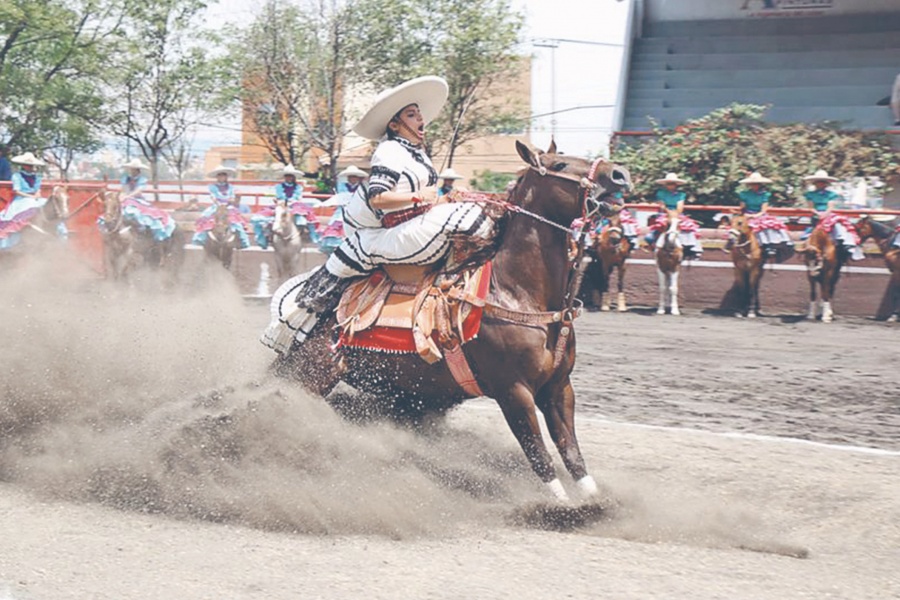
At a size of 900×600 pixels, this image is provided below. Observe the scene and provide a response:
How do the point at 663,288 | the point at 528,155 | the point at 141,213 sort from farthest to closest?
1. the point at 141,213
2. the point at 663,288
3. the point at 528,155

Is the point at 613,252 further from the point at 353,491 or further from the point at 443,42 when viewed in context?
the point at 353,491

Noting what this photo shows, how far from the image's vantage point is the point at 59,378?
6801 millimetres

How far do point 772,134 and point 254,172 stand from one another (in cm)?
1911

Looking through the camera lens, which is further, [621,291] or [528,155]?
[621,291]

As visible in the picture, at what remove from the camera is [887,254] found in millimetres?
14969

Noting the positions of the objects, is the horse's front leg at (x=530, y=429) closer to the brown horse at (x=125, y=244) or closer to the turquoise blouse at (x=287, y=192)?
the brown horse at (x=125, y=244)

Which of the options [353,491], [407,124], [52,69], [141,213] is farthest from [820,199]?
[52,69]

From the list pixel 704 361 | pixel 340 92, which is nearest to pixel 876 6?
pixel 340 92

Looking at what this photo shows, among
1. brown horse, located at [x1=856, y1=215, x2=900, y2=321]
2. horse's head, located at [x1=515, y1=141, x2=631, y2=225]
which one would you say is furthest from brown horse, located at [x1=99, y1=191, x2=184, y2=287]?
horse's head, located at [x1=515, y1=141, x2=631, y2=225]

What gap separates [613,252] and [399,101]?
11129 millimetres

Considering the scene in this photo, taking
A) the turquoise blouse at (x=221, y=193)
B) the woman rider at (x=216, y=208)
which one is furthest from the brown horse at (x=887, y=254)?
the turquoise blouse at (x=221, y=193)

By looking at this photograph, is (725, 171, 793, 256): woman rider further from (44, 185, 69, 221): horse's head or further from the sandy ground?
(44, 185, 69, 221): horse's head

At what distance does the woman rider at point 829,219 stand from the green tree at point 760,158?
3.32 meters

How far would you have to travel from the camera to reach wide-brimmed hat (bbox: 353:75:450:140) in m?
5.93
